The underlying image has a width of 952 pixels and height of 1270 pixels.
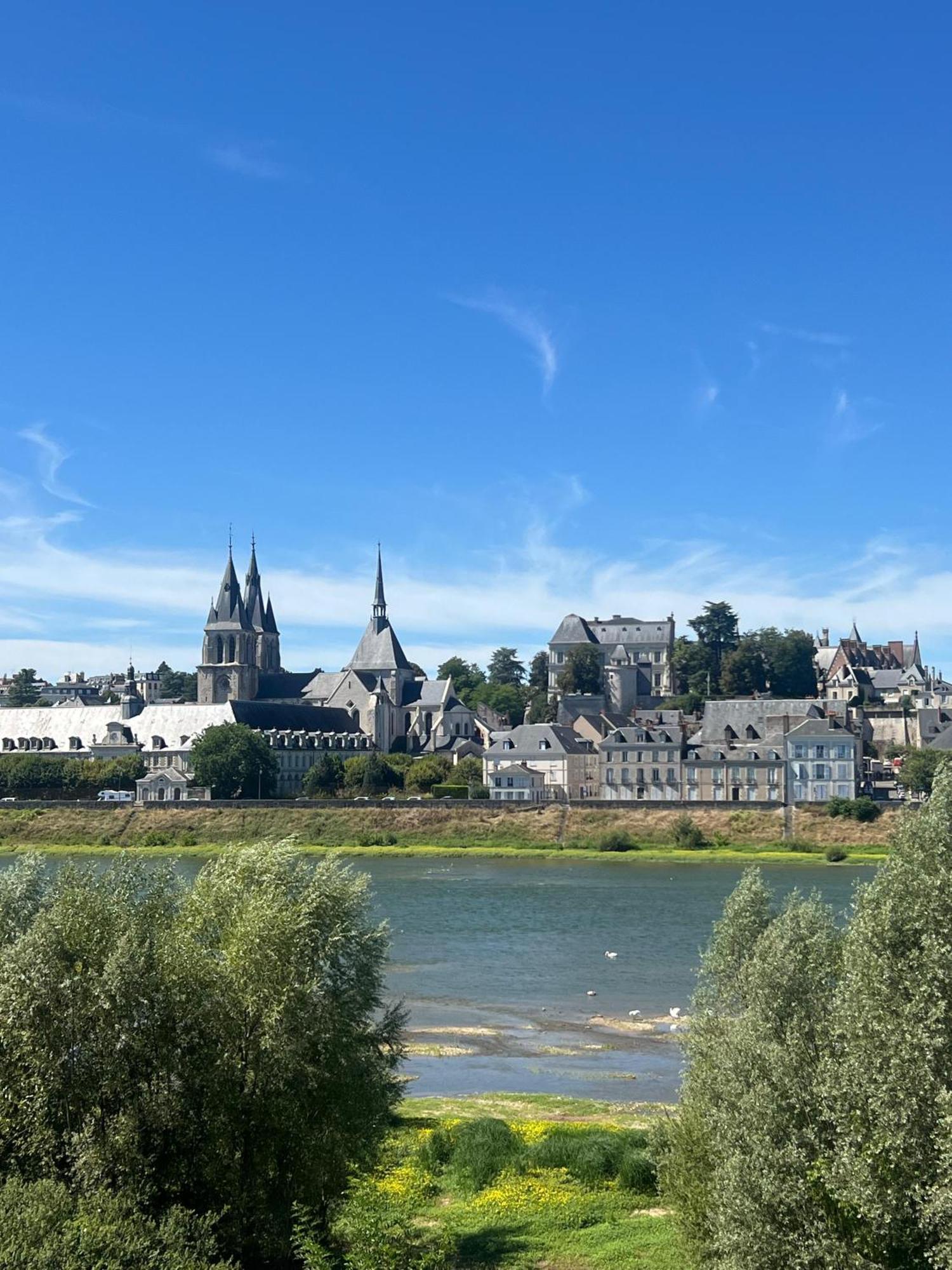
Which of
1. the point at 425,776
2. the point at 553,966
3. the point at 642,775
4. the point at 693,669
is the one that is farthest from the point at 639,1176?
the point at 693,669

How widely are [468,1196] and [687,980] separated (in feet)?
55.2

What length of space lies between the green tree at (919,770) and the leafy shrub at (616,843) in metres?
16.0

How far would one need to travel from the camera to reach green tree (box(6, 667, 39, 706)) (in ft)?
544

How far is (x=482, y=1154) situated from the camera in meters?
19.0

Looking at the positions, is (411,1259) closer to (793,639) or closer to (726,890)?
(726,890)

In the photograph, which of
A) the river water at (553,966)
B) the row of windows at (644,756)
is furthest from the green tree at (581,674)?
the river water at (553,966)

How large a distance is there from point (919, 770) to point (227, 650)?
63.6 m

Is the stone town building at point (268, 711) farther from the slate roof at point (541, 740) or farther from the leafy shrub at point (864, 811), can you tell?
the leafy shrub at point (864, 811)

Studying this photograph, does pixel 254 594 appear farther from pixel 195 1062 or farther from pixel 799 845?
pixel 195 1062

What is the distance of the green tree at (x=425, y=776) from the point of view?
301ft

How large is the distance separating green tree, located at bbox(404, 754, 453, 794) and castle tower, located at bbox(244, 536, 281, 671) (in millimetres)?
33923

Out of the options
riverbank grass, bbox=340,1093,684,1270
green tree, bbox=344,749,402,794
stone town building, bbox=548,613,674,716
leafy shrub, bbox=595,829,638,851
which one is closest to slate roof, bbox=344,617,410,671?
stone town building, bbox=548,613,674,716

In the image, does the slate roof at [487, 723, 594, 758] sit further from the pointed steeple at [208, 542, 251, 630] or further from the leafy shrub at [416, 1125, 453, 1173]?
the leafy shrub at [416, 1125, 453, 1173]

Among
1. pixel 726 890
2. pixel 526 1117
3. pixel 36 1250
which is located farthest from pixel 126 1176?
pixel 726 890
